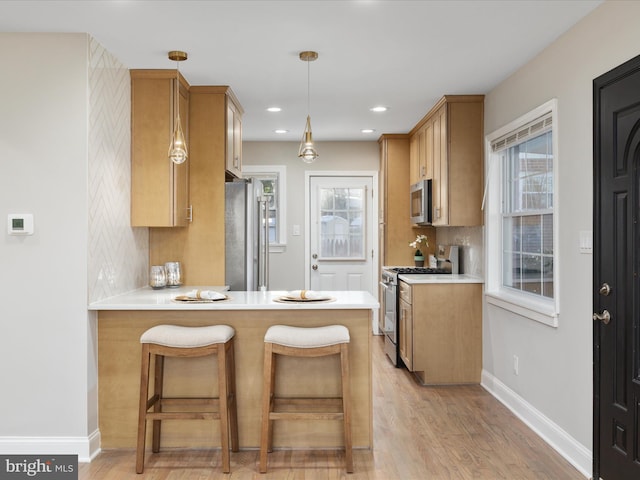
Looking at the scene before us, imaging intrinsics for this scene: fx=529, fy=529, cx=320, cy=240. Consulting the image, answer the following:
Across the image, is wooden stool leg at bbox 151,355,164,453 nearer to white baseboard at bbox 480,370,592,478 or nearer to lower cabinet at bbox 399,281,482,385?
lower cabinet at bbox 399,281,482,385

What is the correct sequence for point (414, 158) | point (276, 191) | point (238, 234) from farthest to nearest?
point (276, 191) → point (414, 158) → point (238, 234)

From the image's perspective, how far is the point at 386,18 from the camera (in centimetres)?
284

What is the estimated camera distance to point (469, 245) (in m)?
4.89

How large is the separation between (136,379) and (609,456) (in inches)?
102

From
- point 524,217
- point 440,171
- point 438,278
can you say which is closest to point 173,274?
point 438,278

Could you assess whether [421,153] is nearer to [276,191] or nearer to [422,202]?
[422,202]

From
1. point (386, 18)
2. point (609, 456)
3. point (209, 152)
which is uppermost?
point (386, 18)

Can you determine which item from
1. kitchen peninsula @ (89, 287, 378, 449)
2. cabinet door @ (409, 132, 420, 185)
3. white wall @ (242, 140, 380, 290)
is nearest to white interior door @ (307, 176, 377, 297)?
white wall @ (242, 140, 380, 290)

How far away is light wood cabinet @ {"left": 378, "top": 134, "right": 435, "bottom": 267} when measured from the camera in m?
6.15

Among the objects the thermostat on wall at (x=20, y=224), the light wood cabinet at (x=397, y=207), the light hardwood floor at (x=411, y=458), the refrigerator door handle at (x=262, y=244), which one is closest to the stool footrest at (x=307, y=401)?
the light hardwood floor at (x=411, y=458)

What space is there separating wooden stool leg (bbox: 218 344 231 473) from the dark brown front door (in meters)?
1.91

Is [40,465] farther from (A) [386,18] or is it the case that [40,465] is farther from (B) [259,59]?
(A) [386,18]

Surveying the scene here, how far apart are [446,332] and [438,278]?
470mm

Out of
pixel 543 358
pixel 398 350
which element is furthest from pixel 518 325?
pixel 398 350
